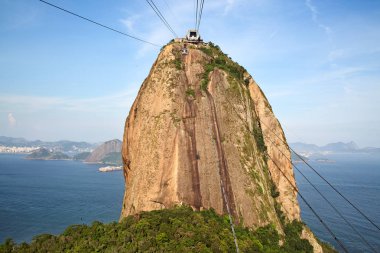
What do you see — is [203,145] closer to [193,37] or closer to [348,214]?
[193,37]

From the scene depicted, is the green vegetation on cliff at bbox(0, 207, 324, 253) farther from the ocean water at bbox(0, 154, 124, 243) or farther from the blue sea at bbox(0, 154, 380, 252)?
the ocean water at bbox(0, 154, 124, 243)

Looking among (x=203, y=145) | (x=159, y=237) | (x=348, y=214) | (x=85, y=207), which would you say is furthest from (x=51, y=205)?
(x=159, y=237)

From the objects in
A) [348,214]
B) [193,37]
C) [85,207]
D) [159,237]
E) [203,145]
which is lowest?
[348,214]

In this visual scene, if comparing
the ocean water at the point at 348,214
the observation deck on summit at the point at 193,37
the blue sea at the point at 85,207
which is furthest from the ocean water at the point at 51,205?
the observation deck on summit at the point at 193,37

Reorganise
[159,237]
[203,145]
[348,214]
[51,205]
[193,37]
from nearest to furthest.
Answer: [159,237] < [203,145] < [193,37] < [348,214] < [51,205]

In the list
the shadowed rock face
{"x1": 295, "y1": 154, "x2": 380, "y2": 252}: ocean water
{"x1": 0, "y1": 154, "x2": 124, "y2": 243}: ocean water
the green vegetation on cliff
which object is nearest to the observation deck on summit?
the shadowed rock face

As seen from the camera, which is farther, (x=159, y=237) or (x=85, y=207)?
(x=85, y=207)

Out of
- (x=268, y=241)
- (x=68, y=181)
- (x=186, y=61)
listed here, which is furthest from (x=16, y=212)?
(x=268, y=241)
